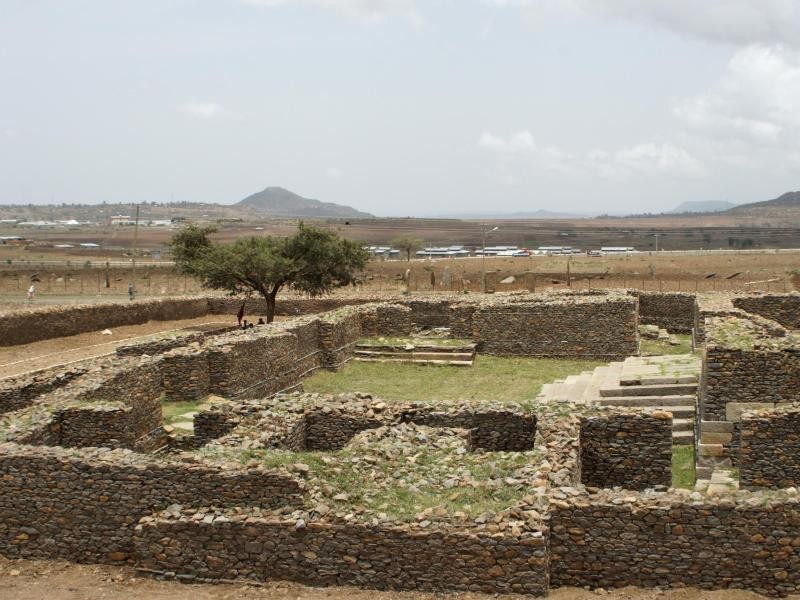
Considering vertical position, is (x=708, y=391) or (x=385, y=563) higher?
(x=708, y=391)

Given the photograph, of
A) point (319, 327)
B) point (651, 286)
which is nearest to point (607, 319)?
point (319, 327)

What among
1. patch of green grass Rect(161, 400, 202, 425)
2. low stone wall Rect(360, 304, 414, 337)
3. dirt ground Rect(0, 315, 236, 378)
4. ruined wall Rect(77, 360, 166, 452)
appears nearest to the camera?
ruined wall Rect(77, 360, 166, 452)

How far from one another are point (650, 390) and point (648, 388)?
0.10 meters

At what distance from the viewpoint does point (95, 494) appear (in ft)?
38.3

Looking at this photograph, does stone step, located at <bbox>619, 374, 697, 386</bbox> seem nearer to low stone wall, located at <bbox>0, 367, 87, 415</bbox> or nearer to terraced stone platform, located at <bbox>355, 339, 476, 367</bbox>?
terraced stone platform, located at <bbox>355, 339, 476, 367</bbox>

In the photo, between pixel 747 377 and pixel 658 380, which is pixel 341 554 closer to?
pixel 747 377

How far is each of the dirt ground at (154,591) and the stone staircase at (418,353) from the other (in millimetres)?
15851

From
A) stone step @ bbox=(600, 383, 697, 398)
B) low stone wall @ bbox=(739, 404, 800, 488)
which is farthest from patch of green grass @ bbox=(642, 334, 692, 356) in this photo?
low stone wall @ bbox=(739, 404, 800, 488)

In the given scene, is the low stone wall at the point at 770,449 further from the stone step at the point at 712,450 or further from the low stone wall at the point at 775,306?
the low stone wall at the point at 775,306

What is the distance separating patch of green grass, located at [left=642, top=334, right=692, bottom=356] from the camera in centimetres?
2730

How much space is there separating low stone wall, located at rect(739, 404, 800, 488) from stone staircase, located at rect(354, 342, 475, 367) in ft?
45.8

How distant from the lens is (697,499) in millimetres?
9898

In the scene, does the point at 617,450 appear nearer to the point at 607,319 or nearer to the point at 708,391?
the point at 708,391

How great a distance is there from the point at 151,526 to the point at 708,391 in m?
9.95
